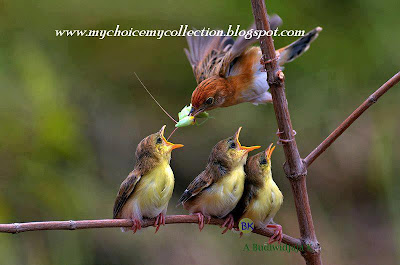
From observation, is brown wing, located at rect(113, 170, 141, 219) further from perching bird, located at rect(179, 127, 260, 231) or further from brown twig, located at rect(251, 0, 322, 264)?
brown twig, located at rect(251, 0, 322, 264)

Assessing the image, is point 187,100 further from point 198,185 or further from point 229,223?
point 229,223

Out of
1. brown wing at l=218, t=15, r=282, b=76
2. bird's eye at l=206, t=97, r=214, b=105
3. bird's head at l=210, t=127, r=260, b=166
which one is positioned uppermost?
brown wing at l=218, t=15, r=282, b=76

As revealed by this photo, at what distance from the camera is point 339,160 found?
474 cm

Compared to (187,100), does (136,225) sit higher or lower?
lower

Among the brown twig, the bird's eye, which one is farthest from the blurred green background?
the brown twig

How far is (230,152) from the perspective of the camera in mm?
2242

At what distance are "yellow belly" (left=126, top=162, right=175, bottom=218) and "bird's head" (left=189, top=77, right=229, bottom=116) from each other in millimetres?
673

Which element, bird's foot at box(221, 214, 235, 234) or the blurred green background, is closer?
bird's foot at box(221, 214, 235, 234)

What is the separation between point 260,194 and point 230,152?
0.67 feet

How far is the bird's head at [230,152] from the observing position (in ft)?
7.29

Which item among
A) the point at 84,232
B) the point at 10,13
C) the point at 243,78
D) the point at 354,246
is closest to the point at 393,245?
the point at 354,246

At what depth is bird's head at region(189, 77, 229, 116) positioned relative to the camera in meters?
2.99

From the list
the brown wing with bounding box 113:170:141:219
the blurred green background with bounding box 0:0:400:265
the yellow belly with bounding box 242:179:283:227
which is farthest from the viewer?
the blurred green background with bounding box 0:0:400:265

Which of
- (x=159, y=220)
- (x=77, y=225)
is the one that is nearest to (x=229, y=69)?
(x=159, y=220)
